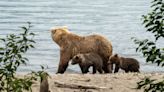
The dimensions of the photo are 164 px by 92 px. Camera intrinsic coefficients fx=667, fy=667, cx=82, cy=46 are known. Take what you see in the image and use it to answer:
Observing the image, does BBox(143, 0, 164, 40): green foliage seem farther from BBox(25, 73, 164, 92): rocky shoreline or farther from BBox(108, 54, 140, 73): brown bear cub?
BBox(108, 54, 140, 73): brown bear cub

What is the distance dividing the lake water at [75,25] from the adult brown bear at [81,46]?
59.9 inches

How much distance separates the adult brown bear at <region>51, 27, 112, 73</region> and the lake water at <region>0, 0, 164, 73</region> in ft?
4.99

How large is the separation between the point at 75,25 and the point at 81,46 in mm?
13942

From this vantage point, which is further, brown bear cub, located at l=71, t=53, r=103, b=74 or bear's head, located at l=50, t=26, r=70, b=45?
bear's head, located at l=50, t=26, r=70, b=45

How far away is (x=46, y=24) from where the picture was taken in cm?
2789

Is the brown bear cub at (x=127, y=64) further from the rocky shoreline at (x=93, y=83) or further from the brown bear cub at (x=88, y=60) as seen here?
the rocky shoreline at (x=93, y=83)

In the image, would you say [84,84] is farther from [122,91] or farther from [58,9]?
[58,9]

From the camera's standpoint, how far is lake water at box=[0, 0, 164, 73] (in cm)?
1716

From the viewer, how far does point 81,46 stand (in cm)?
1313

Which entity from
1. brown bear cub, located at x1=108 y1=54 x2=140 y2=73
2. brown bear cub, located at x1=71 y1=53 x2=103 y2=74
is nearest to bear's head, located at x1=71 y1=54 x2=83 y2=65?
brown bear cub, located at x1=71 y1=53 x2=103 y2=74

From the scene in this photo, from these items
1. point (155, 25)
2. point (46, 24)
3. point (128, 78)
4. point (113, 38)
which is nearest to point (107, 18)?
point (46, 24)

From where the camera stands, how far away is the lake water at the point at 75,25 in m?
17.2

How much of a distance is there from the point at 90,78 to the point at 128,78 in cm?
62

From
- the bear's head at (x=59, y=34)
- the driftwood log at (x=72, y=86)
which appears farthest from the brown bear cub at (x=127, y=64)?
the driftwood log at (x=72, y=86)
